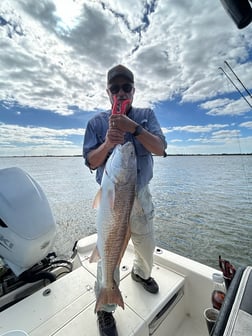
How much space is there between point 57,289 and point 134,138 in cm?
173

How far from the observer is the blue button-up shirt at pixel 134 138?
1601mm

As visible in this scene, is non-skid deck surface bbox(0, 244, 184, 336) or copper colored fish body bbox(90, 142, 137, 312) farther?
non-skid deck surface bbox(0, 244, 184, 336)

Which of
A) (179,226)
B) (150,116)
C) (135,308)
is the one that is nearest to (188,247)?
(179,226)

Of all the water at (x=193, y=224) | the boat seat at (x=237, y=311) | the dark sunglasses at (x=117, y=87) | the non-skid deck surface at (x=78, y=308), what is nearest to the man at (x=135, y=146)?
the dark sunglasses at (x=117, y=87)

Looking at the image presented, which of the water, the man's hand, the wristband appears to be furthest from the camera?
the water

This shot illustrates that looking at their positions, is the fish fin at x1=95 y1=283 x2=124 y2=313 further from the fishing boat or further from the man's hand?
the man's hand

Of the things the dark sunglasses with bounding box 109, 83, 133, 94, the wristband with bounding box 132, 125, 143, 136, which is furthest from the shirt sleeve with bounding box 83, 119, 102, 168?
the wristband with bounding box 132, 125, 143, 136

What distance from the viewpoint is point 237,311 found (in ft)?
3.30

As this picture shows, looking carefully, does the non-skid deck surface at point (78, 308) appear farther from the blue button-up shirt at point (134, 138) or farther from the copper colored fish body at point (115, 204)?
the blue button-up shirt at point (134, 138)

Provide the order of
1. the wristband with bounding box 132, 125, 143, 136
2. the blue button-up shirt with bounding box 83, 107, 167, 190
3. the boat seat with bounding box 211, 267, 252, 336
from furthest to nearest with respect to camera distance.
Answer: the blue button-up shirt with bounding box 83, 107, 167, 190 → the wristband with bounding box 132, 125, 143, 136 → the boat seat with bounding box 211, 267, 252, 336

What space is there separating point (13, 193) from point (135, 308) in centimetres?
162

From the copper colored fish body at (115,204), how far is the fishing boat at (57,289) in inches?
31.4

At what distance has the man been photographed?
129cm

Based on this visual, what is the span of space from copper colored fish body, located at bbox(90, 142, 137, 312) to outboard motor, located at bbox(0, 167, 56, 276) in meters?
1.02
